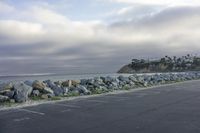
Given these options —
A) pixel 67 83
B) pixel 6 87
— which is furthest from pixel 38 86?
pixel 67 83

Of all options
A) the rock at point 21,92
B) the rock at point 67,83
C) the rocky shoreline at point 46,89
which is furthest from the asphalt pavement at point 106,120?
the rock at point 67,83

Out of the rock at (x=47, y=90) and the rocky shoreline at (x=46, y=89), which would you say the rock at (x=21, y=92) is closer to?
the rocky shoreline at (x=46, y=89)

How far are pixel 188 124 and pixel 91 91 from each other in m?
15.6

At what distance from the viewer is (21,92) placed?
2134 centimetres

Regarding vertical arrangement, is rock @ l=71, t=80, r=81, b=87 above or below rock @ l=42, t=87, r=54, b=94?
above

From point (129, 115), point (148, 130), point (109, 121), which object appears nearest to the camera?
point (148, 130)

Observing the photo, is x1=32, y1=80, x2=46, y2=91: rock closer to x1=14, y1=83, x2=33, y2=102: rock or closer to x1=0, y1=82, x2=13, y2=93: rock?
x1=14, y1=83, x2=33, y2=102: rock

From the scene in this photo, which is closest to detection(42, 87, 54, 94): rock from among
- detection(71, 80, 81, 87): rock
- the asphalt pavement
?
detection(71, 80, 81, 87): rock

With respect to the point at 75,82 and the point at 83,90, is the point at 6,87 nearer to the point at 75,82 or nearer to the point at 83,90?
the point at 83,90

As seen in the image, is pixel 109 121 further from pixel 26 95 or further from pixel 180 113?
pixel 26 95

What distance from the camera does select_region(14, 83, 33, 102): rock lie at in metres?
20.5

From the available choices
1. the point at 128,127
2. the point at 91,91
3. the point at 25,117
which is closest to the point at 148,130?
the point at 128,127

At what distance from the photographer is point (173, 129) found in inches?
424

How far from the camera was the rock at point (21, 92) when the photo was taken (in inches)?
806
